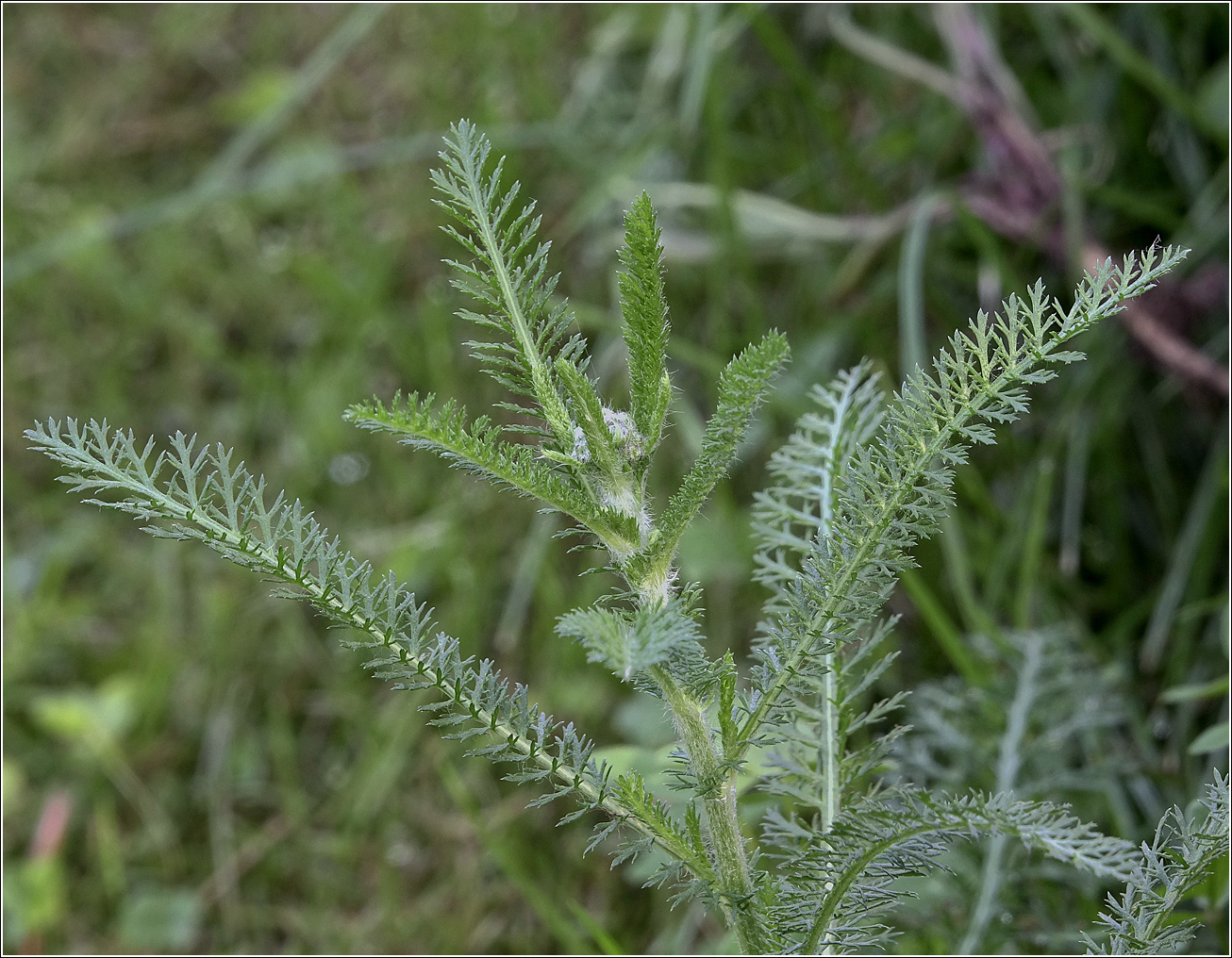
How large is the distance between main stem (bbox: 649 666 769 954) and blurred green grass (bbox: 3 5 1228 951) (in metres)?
0.53

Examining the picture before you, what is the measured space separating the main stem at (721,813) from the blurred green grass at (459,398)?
21.0 inches

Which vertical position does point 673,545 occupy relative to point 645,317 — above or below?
below

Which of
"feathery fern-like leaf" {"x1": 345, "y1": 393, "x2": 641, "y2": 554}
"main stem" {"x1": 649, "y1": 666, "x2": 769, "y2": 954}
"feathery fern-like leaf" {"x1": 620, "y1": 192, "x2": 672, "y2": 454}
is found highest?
"feathery fern-like leaf" {"x1": 620, "y1": 192, "x2": 672, "y2": 454}

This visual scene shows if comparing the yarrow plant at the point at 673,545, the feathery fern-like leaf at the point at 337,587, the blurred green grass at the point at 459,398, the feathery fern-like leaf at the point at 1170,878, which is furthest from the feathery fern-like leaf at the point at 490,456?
the blurred green grass at the point at 459,398

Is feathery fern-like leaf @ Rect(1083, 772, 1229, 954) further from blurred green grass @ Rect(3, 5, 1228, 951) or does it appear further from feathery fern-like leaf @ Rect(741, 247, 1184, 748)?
blurred green grass @ Rect(3, 5, 1228, 951)

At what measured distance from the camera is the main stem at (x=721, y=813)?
822 mm

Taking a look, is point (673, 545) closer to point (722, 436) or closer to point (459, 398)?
point (722, 436)

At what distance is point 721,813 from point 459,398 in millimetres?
1768

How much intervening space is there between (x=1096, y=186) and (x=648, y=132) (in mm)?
984

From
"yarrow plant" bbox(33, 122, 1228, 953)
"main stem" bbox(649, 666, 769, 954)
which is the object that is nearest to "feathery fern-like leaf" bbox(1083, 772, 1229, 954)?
"yarrow plant" bbox(33, 122, 1228, 953)

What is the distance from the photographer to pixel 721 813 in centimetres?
A: 86

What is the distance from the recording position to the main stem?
2.70ft

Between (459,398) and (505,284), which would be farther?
(459,398)

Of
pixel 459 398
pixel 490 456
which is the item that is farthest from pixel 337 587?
pixel 459 398
